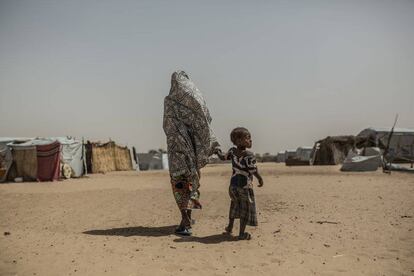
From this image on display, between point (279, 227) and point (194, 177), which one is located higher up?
point (194, 177)

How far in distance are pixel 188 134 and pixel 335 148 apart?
2395 cm

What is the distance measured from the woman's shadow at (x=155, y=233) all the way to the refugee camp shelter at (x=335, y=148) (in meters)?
23.5

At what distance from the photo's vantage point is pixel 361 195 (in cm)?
897

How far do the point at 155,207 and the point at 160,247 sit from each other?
355cm

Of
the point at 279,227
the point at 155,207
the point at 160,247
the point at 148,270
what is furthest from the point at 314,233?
the point at 155,207

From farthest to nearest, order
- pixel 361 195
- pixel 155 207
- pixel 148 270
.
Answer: pixel 361 195 < pixel 155 207 < pixel 148 270

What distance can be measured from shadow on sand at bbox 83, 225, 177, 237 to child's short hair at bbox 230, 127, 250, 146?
1477mm

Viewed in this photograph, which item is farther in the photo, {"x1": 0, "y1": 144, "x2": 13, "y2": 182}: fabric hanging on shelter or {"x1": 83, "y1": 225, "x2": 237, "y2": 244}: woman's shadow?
{"x1": 0, "y1": 144, "x2": 13, "y2": 182}: fabric hanging on shelter

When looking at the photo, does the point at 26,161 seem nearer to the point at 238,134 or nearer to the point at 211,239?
the point at 211,239

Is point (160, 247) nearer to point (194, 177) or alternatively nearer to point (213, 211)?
point (194, 177)

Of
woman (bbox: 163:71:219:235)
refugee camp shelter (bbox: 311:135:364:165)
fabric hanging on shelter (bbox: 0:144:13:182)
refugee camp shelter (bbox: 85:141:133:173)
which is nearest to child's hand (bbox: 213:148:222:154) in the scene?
woman (bbox: 163:71:219:235)

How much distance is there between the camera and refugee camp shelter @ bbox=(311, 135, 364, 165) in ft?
90.3

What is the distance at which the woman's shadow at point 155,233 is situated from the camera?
476 centimetres

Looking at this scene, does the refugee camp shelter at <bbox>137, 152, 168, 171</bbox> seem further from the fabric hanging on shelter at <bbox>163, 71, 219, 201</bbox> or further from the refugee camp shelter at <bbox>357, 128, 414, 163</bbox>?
the fabric hanging on shelter at <bbox>163, 71, 219, 201</bbox>
